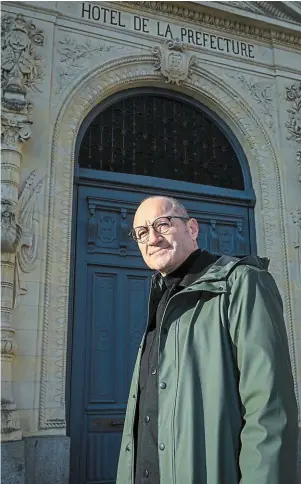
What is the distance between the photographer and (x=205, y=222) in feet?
22.1

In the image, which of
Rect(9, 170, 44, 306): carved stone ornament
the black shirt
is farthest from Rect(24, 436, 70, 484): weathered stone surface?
the black shirt

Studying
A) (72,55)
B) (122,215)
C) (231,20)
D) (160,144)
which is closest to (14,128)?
(72,55)

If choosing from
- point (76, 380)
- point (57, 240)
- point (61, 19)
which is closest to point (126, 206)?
point (57, 240)

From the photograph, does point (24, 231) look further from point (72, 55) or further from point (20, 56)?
point (72, 55)

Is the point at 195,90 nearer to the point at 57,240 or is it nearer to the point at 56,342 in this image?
the point at 57,240

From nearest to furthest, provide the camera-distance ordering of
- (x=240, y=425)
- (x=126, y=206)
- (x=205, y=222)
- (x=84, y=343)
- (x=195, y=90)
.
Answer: (x=240, y=425) < (x=84, y=343) < (x=126, y=206) < (x=205, y=222) < (x=195, y=90)

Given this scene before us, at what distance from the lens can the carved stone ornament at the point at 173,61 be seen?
23.1ft

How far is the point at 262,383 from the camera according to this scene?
1588 millimetres

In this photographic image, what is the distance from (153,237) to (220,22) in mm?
6569

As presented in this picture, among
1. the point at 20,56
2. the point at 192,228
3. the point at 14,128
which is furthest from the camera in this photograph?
the point at 20,56

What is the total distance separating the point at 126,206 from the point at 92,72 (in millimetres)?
2046

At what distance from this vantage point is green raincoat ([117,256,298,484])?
154 centimetres

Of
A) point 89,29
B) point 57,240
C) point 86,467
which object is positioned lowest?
point 86,467

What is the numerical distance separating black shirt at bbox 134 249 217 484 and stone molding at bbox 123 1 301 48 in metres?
6.17
